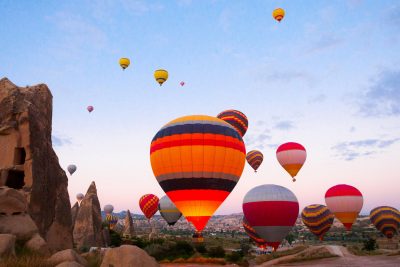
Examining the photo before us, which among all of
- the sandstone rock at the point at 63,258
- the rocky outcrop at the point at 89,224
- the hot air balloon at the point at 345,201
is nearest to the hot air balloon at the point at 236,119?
the hot air balloon at the point at 345,201

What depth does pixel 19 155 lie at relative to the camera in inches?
673

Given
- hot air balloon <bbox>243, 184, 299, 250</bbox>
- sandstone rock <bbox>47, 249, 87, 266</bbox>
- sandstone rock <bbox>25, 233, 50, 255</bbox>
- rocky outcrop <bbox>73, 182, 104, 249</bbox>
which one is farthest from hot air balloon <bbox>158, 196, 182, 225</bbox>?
sandstone rock <bbox>47, 249, 87, 266</bbox>

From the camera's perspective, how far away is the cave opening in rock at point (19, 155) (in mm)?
16852

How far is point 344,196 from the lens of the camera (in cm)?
4547

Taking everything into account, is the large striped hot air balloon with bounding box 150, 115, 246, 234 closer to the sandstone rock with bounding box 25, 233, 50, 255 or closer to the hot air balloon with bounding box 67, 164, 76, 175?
the sandstone rock with bounding box 25, 233, 50, 255

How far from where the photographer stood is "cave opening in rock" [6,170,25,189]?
16.9 m

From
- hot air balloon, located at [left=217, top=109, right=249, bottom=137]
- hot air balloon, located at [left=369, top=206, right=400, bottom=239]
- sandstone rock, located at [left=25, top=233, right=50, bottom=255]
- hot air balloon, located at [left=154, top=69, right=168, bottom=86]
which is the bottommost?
sandstone rock, located at [left=25, top=233, right=50, bottom=255]

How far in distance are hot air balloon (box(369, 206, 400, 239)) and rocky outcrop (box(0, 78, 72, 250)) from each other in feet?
144

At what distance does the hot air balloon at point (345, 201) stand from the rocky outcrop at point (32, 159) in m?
36.5

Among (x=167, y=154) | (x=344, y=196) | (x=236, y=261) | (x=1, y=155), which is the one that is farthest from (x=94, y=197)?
(x=344, y=196)

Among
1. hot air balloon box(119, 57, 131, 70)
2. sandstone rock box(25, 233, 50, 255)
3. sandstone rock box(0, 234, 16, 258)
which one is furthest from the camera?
hot air balloon box(119, 57, 131, 70)

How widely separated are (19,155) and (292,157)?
113 feet

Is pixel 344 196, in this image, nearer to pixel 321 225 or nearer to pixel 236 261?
pixel 321 225

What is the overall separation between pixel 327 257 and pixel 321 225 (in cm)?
1884
